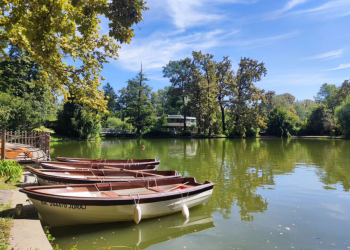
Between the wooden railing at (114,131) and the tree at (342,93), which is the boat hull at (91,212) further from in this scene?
the tree at (342,93)

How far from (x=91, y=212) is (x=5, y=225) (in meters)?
1.80

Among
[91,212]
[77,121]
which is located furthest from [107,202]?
[77,121]

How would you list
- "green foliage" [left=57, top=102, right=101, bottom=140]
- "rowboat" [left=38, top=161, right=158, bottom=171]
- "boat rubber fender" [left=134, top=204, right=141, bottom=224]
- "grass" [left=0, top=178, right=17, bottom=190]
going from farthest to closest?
"green foliage" [left=57, top=102, right=101, bottom=140] < "rowboat" [left=38, top=161, right=158, bottom=171] < "grass" [left=0, top=178, right=17, bottom=190] < "boat rubber fender" [left=134, top=204, right=141, bottom=224]

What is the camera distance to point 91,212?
241 inches

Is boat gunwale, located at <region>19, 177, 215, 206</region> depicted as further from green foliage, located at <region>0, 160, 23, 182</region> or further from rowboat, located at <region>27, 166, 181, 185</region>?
green foliage, located at <region>0, 160, 23, 182</region>

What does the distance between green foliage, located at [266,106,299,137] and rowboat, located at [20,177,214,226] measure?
54.3m

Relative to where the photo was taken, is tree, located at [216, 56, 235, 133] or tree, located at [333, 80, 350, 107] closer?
tree, located at [216, 56, 235, 133]

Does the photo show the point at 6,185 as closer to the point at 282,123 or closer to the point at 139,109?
the point at 139,109

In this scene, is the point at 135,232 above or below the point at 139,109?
below

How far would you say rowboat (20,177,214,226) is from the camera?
5.92 metres

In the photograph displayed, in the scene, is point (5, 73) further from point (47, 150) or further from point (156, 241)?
point (156, 241)

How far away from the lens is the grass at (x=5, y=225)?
13.6ft

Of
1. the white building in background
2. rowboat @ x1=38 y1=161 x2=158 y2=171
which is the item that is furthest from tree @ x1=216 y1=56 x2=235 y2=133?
rowboat @ x1=38 y1=161 x2=158 y2=171

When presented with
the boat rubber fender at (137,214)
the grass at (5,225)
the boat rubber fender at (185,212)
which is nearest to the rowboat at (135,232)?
the boat rubber fender at (185,212)
